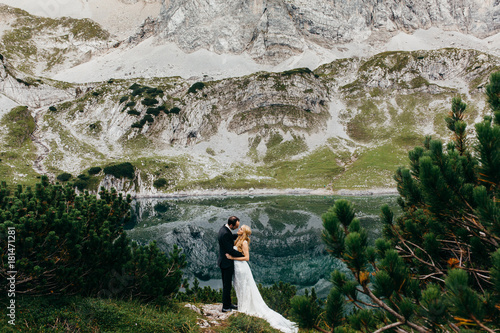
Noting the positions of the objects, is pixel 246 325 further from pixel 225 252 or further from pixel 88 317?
pixel 88 317

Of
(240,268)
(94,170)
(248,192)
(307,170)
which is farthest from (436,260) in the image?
(94,170)

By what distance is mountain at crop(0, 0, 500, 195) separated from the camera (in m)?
95.2

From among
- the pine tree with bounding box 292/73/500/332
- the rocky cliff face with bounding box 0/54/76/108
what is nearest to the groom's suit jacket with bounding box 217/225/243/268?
the pine tree with bounding box 292/73/500/332

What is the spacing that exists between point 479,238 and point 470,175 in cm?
124

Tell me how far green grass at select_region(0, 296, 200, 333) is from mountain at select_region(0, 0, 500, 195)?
7797cm

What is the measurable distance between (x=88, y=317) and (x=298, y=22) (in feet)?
671

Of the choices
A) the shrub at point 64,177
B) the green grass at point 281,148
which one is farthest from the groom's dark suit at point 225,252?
the green grass at point 281,148

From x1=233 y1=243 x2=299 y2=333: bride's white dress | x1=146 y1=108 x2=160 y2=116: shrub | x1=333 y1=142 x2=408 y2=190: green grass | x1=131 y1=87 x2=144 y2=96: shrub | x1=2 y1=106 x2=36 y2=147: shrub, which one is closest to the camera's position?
x1=233 y1=243 x2=299 y2=333: bride's white dress

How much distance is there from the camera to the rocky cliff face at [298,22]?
546ft

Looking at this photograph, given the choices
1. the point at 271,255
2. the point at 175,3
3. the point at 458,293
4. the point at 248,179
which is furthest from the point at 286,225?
the point at 175,3

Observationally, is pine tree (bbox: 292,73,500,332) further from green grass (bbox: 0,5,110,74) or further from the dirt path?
green grass (bbox: 0,5,110,74)

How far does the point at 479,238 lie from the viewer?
4273 mm

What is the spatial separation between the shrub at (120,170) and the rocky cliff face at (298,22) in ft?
348

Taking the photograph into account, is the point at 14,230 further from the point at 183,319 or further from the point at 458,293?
the point at 458,293
